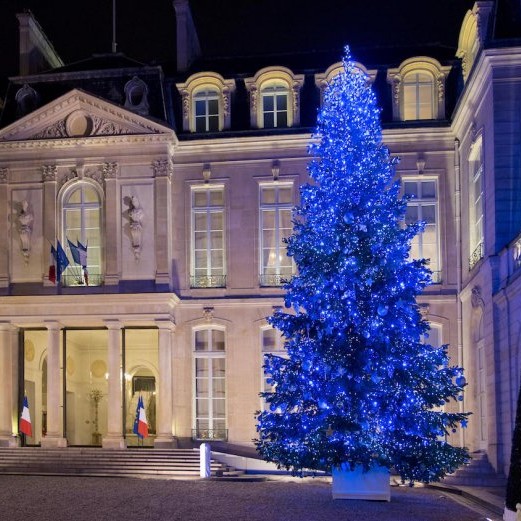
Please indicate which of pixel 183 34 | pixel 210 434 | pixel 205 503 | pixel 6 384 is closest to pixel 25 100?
pixel 183 34

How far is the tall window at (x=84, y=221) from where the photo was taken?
85.8ft

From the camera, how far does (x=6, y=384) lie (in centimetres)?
2548

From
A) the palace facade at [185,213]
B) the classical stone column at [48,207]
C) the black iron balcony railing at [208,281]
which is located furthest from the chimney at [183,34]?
the black iron balcony railing at [208,281]

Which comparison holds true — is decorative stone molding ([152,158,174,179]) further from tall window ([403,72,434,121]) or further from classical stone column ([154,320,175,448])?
tall window ([403,72,434,121])

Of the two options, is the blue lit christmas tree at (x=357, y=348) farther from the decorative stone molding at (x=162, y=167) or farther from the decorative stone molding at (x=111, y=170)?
the decorative stone molding at (x=111, y=170)

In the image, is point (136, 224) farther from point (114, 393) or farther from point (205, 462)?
point (205, 462)

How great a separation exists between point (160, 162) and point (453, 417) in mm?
12498

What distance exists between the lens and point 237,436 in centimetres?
2541

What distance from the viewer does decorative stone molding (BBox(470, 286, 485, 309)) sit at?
21406mm

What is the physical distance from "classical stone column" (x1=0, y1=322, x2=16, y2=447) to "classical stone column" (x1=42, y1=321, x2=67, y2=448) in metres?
1.04

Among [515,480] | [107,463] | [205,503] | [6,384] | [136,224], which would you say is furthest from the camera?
[136,224]

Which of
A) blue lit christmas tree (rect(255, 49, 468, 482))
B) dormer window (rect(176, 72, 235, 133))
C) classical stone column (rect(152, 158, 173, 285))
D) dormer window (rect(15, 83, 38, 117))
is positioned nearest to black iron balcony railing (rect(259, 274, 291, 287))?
classical stone column (rect(152, 158, 173, 285))

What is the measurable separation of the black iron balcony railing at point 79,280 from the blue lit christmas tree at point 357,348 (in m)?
10.2

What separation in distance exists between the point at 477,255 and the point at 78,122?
11175mm
